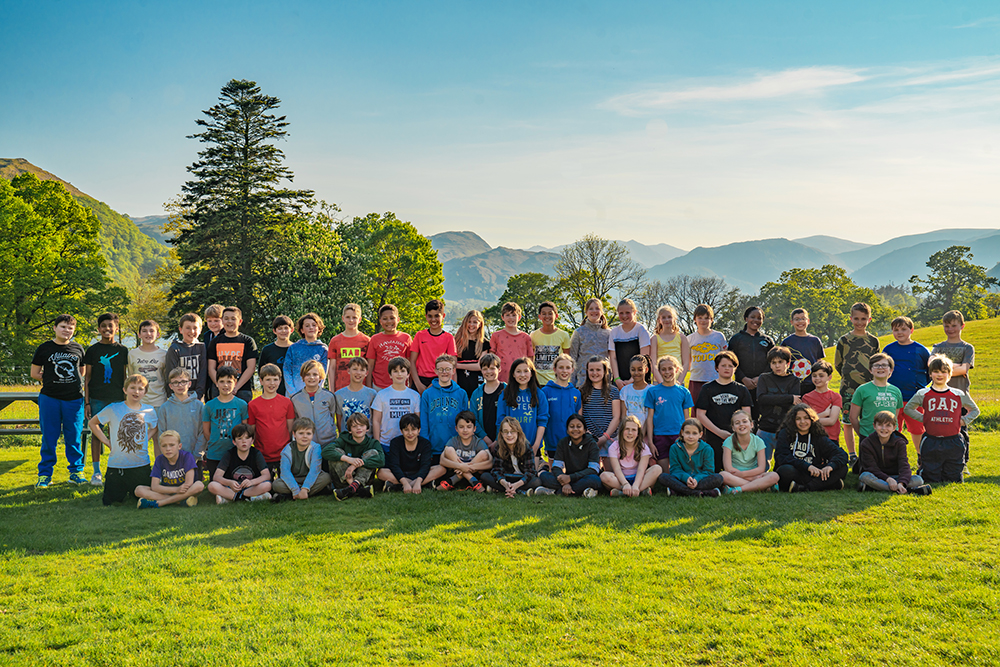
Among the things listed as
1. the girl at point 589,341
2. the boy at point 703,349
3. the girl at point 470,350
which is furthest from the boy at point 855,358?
the girl at point 470,350

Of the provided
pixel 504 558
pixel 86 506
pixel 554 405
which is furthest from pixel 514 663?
pixel 86 506

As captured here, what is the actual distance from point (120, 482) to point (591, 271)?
1768 inches

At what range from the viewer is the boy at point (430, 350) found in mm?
9062

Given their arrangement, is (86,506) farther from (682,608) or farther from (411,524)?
(682,608)

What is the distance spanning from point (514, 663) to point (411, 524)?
117 inches

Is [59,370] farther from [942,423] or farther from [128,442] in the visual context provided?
[942,423]

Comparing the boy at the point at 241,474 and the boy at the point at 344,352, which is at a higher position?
the boy at the point at 344,352

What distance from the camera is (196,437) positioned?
8.01 m

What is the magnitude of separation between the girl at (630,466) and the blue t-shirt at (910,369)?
4083mm

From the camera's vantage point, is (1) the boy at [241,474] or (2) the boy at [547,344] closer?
(1) the boy at [241,474]

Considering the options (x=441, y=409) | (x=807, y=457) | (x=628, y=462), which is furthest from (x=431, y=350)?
(x=807, y=457)

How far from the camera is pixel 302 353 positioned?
8969 mm

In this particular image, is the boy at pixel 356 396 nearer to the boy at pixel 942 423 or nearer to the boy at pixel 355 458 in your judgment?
the boy at pixel 355 458

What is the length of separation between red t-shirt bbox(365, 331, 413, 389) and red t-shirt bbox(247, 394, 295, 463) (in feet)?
4.91
